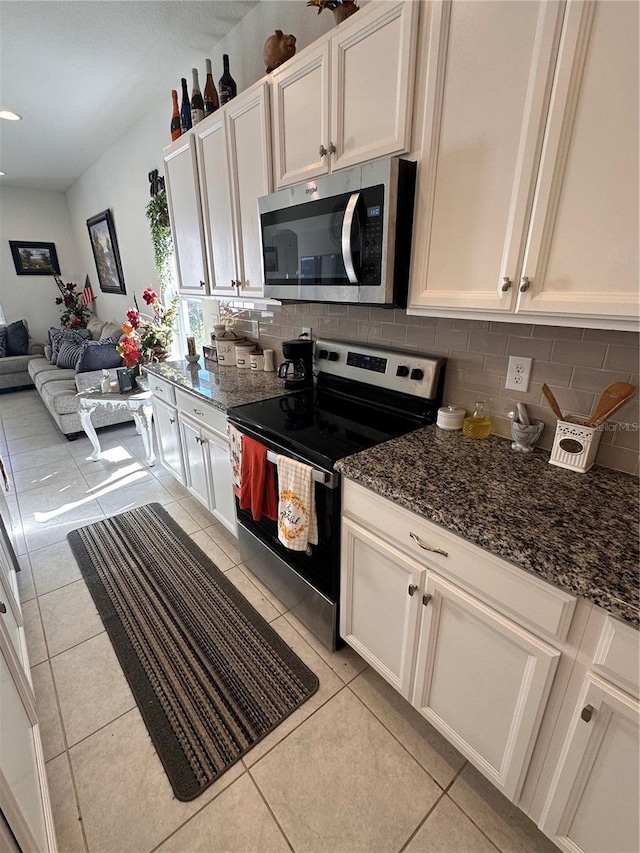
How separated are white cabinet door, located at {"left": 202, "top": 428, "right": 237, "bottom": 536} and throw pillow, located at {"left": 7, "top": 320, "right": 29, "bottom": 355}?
17.3 feet

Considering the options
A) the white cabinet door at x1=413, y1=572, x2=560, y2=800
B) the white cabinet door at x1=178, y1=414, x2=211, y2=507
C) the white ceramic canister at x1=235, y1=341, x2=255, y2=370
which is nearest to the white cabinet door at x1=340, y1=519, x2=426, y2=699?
the white cabinet door at x1=413, y1=572, x2=560, y2=800

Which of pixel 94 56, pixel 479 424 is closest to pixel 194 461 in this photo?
pixel 479 424

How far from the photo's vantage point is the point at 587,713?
849 mm

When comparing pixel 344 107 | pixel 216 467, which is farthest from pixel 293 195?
pixel 216 467

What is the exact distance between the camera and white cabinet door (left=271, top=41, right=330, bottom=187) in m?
1.41

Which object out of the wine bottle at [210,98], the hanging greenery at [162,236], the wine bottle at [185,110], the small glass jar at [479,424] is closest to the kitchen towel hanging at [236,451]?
the small glass jar at [479,424]

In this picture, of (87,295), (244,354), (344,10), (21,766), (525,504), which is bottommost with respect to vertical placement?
(21,766)

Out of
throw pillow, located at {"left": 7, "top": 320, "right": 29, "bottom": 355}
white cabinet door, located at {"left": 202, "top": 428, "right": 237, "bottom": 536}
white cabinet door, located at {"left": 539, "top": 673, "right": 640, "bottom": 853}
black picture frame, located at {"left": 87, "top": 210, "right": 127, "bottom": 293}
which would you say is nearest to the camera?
white cabinet door, located at {"left": 539, "top": 673, "right": 640, "bottom": 853}

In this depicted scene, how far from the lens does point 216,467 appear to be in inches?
85.7

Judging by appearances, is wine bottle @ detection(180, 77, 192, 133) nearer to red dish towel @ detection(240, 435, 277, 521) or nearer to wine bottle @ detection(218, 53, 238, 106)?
wine bottle @ detection(218, 53, 238, 106)

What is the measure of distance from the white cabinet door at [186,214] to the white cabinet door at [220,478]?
98 cm

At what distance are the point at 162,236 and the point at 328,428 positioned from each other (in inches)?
107

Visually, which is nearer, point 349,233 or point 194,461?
point 349,233

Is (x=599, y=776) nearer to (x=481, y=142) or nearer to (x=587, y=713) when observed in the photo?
(x=587, y=713)
